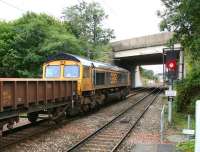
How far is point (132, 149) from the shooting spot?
12609 mm

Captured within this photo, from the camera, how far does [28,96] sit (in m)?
12.9

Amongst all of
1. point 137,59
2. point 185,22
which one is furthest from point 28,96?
point 137,59

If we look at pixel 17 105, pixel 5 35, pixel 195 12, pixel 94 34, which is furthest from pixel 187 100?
pixel 94 34

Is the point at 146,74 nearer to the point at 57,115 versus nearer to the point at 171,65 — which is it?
the point at 171,65

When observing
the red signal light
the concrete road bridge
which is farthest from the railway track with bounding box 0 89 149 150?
the concrete road bridge

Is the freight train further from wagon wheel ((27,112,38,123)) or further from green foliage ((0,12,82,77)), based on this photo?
green foliage ((0,12,82,77))

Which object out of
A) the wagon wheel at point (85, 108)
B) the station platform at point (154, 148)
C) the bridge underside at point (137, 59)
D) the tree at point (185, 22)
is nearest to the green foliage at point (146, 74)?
the bridge underside at point (137, 59)

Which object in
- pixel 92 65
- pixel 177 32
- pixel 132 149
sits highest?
pixel 177 32

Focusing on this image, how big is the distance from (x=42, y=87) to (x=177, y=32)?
8939 millimetres

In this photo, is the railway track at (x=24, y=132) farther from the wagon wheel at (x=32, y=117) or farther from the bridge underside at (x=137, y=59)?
the bridge underside at (x=137, y=59)

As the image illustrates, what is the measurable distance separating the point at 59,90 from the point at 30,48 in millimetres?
20845

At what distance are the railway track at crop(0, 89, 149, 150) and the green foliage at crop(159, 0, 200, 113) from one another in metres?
6.90

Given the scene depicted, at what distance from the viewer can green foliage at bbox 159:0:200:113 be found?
59.5 ft

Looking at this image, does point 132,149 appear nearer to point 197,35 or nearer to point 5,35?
point 197,35
